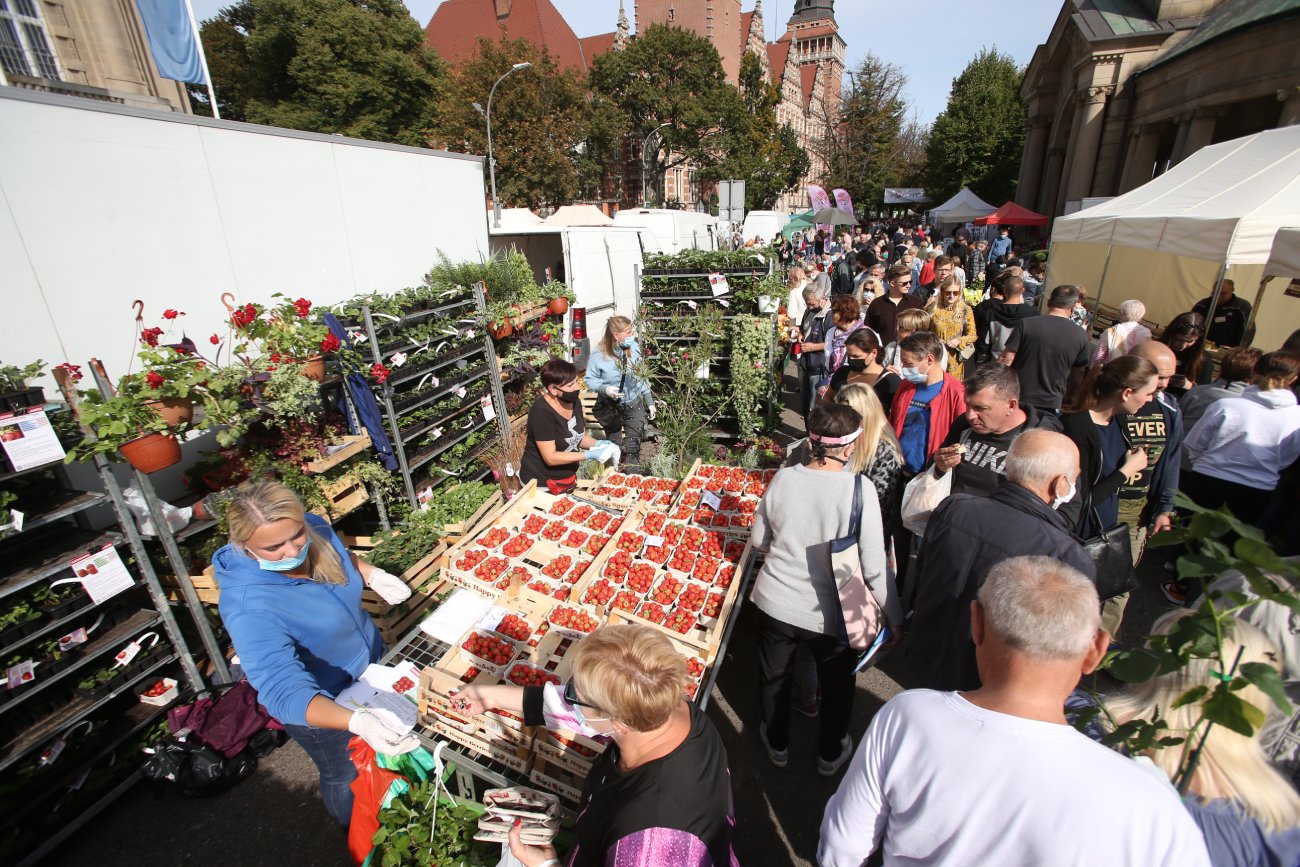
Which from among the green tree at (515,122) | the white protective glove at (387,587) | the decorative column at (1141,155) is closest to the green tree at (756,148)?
the green tree at (515,122)

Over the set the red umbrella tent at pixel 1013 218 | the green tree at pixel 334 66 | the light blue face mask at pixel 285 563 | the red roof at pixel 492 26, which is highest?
the red roof at pixel 492 26

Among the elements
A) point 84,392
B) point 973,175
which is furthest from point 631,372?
point 973,175

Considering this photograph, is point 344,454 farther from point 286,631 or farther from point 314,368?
point 286,631

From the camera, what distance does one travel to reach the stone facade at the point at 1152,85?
43.9ft

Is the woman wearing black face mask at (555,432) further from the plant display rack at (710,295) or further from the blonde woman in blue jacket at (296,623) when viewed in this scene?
the plant display rack at (710,295)

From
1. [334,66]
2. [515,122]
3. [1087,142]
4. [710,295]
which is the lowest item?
[710,295]

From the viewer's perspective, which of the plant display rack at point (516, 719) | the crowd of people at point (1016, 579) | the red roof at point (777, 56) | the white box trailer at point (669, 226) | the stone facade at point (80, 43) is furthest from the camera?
the red roof at point (777, 56)

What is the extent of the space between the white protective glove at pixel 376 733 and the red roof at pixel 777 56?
84.2m

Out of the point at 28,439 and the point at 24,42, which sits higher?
the point at 24,42

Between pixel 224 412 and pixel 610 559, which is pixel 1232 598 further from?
pixel 224 412

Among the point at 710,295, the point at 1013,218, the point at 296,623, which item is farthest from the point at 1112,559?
the point at 1013,218

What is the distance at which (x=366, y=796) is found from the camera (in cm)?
240

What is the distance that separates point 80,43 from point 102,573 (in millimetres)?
13909

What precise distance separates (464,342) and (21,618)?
160 inches
